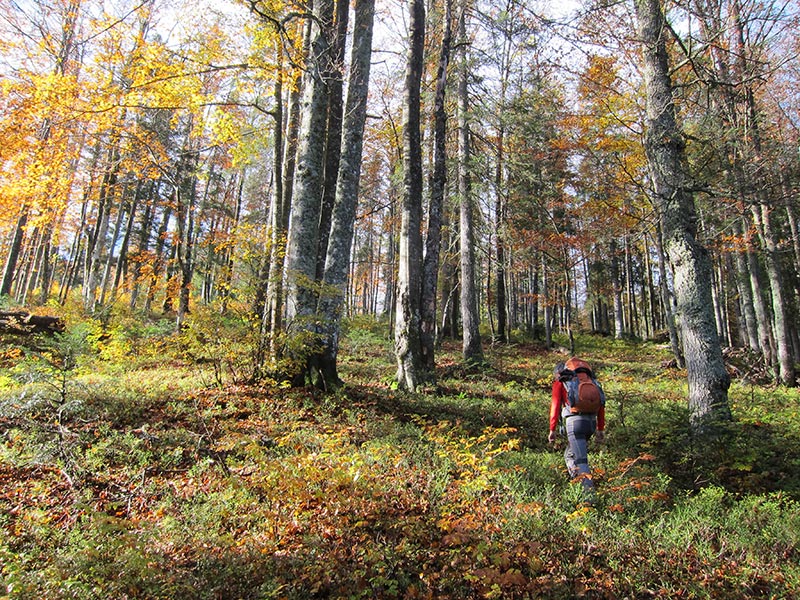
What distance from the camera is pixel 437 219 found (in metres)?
11.6

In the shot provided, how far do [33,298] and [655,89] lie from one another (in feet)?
102

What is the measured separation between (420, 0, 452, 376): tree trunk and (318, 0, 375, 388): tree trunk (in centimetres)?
266

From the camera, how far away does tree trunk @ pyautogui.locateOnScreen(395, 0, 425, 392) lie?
9.07m

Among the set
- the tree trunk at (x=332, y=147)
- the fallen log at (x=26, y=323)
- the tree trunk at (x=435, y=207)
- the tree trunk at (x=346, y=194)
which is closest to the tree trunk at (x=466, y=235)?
the tree trunk at (x=435, y=207)

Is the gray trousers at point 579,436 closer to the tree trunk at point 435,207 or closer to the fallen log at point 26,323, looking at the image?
the tree trunk at point 435,207

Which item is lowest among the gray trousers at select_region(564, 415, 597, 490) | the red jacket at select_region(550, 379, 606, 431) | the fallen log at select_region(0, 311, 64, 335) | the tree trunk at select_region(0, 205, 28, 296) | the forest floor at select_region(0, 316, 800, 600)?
the forest floor at select_region(0, 316, 800, 600)

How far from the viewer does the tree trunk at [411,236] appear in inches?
357

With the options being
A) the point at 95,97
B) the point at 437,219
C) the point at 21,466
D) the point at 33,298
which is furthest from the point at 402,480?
the point at 33,298

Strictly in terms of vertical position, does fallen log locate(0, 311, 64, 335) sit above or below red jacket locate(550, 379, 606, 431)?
above

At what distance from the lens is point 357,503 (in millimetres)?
4059

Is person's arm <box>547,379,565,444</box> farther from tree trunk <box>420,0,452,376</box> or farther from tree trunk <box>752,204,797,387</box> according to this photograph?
tree trunk <box>752,204,797,387</box>

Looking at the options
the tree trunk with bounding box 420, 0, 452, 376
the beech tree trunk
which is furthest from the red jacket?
the tree trunk with bounding box 420, 0, 452, 376

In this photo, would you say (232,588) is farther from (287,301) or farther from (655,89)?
(655,89)

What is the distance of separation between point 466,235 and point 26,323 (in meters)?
13.8
